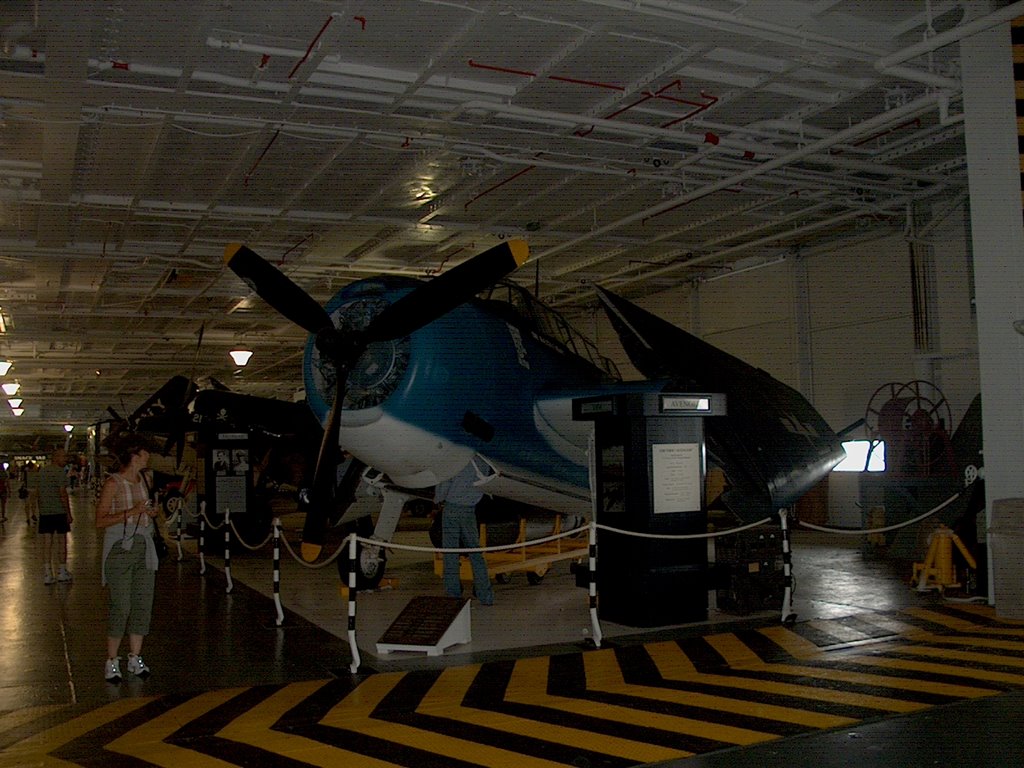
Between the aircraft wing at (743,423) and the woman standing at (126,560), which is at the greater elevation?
the aircraft wing at (743,423)

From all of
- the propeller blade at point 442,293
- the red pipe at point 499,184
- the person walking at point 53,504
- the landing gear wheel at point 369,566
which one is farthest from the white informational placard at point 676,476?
the person walking at point 53,504

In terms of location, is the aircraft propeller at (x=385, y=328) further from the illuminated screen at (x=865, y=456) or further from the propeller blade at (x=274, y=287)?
the illuminated screen at (x=865, y=456)

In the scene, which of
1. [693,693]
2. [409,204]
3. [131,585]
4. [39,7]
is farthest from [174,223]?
[693,693]

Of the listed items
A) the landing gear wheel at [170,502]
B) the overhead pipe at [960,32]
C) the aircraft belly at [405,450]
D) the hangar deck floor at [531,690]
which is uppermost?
the overhead pipe at [960,32]

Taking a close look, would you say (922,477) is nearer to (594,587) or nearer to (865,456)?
(865,456)

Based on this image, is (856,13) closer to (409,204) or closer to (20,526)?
(409,204)

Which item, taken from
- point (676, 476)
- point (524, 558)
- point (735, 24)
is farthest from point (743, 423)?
point (735, 24)

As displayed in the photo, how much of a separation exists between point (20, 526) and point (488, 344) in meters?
18.8

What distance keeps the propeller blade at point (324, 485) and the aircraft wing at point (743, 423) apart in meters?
2.84

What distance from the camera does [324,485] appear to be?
729cm

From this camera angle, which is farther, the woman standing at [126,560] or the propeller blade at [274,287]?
the propeller blade at [274,287]

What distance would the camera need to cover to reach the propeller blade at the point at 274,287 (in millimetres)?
7617

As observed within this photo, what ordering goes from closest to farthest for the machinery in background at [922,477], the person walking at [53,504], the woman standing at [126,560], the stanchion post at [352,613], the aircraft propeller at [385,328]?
1. the woman standing at [126,560]
2. the stanchion post at [352,613]
3. the aircraft propeller at [385,328]
4. the machinery in background at [922,477]
5. the person walking at [53,504]

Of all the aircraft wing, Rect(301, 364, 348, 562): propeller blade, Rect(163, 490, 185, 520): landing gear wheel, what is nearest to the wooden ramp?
Rect(301, 364, 348, 562): propeller blade
